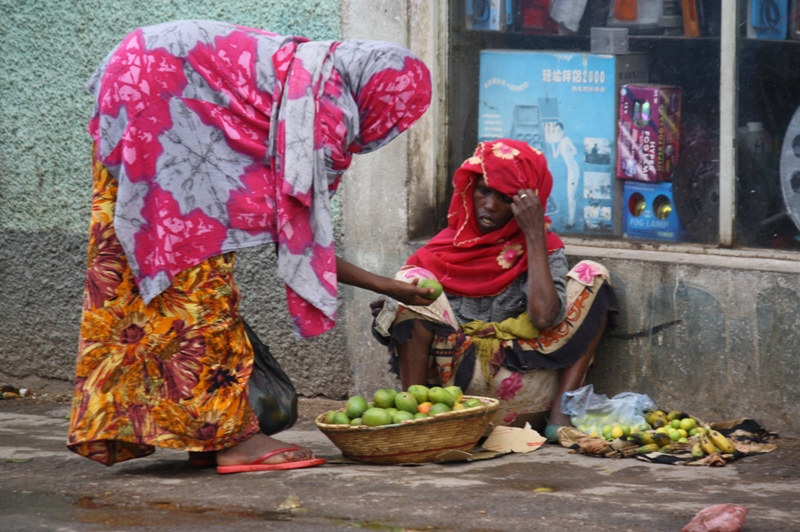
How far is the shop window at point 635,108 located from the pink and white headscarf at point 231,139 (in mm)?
1332

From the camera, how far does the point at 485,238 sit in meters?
4.82

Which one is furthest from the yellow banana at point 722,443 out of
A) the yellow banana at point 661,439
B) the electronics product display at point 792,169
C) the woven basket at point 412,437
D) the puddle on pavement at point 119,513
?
the puddle on pavement at point 119,513

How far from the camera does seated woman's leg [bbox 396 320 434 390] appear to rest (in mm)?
4625

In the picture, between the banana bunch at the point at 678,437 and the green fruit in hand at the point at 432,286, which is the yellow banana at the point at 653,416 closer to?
the banana bunch at the point at 678,437

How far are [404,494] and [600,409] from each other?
121cm

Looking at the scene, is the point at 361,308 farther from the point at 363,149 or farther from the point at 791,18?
the point at 791,18

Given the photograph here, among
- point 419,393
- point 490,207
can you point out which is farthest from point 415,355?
point 490,207

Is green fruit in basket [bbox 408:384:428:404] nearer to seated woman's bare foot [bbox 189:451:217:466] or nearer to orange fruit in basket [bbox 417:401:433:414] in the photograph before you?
orange fruit in basket [bbox 417:401:433:414]

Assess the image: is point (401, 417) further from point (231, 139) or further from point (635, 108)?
point (635, 108)

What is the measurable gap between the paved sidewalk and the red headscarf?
0.75m

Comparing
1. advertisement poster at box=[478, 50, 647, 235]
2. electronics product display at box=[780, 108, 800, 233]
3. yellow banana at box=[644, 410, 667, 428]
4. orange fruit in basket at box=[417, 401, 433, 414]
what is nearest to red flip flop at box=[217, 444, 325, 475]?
orange fruit in basket at box=[417, 401, 433, 414]

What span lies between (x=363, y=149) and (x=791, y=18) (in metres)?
1.80

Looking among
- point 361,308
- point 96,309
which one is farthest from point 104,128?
point 361,308

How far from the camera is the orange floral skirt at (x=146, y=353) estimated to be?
13.1 feet
